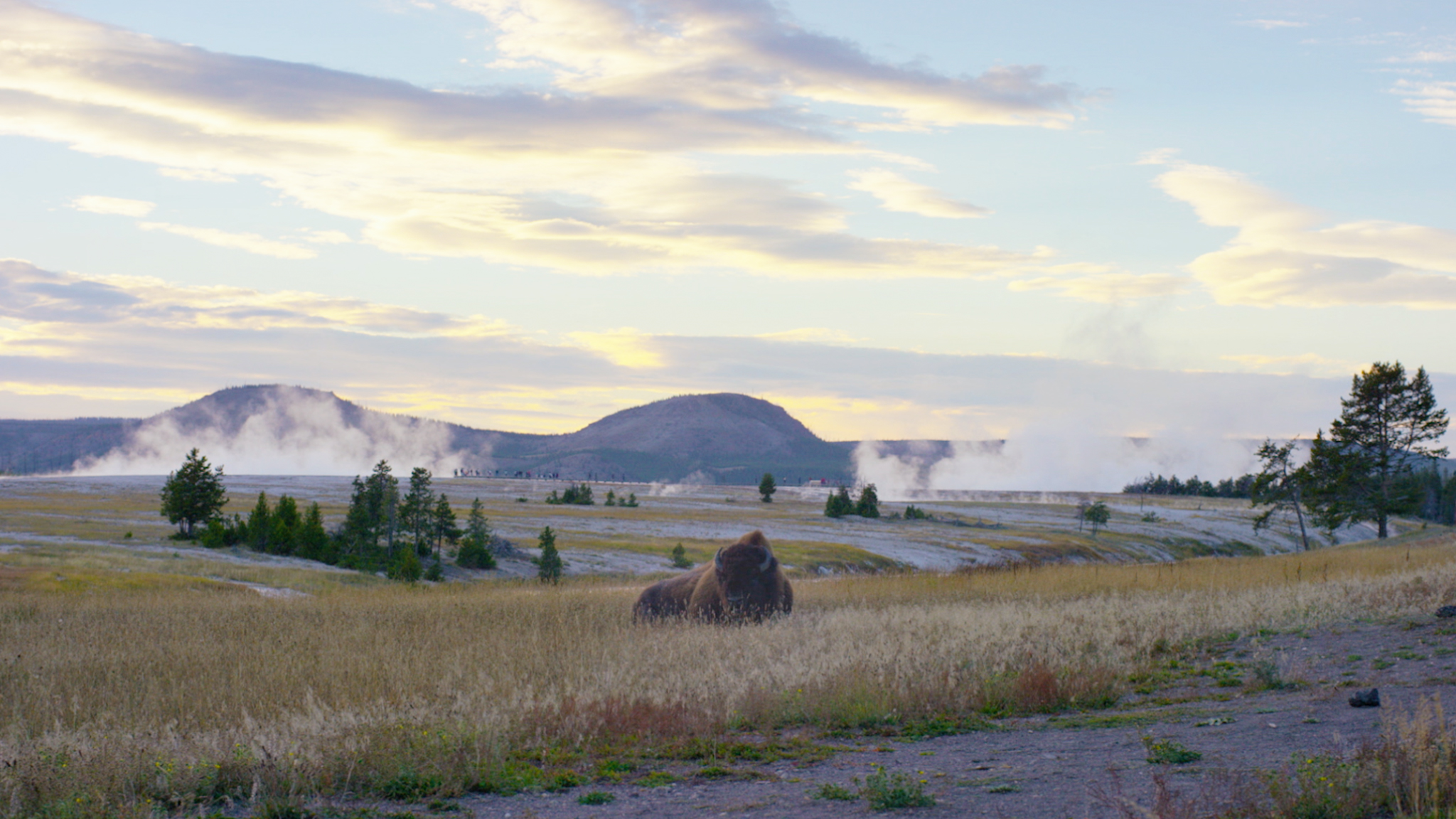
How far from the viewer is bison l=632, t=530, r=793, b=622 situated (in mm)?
19125

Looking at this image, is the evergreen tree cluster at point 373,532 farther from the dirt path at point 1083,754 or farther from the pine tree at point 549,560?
the dirt path at point 1083,754

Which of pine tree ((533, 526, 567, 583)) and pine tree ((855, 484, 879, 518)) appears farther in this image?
pine tree ((855, 484, 879, 518))

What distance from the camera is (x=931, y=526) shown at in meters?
83.6

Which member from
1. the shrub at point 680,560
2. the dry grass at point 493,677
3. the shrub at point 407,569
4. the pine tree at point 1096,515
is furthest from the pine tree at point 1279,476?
the shrub at point 407,569

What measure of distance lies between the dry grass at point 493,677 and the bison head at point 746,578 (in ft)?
2.80

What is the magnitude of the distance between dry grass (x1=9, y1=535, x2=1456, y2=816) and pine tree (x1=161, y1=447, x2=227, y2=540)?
105ft

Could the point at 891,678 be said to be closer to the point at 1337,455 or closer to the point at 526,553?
the point at 526,553

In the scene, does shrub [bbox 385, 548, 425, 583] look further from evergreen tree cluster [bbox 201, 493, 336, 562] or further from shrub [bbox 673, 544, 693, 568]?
shrub [bbox 673, 544, 693, 568]

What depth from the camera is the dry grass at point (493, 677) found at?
8.23 m

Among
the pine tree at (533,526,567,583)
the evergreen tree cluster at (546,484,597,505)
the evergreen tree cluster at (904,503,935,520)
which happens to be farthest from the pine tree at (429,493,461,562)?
the evergreen tree cluster at (546,484,597,505)

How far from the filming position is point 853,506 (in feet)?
298

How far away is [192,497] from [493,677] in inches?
1847

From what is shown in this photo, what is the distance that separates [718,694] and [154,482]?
565 ft

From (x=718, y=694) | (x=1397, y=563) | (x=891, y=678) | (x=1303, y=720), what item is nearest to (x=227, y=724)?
(x=718, y=694)
